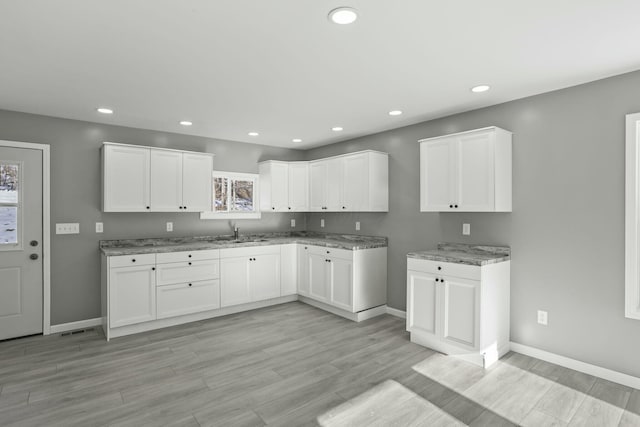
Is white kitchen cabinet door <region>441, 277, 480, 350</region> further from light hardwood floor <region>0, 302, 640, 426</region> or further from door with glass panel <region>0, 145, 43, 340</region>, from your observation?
door with glass panel <region>0, 145, 43, 340</region>

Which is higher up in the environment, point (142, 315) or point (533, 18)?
point (533, 18)

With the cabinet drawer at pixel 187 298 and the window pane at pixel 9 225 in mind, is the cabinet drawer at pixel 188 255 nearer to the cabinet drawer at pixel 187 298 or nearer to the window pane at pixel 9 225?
the cabinet drawer at pixel 187 298

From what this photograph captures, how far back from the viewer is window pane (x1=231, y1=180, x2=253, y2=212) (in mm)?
5281

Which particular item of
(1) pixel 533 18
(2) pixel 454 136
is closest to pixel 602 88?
(2) pixel 454 136

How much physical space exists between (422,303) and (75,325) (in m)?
3.95

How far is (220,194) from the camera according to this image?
512 centimetres

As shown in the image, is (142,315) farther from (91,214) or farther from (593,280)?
(593,280)

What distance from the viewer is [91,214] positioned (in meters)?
4.12

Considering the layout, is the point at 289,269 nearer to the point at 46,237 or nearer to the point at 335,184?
the point at 335,184

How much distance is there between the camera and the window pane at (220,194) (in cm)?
508

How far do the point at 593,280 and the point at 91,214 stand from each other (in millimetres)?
5206

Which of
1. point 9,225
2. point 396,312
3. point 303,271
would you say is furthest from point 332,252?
point 9,225

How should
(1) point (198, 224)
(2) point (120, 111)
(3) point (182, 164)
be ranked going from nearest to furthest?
1. (2) point (120, 111)
2. (3) point (182, 164)
3. (1) point (198, 224)

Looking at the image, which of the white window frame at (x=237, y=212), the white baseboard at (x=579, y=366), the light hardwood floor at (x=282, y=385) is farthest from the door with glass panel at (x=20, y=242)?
the white baseboard at (x=579, y=366)
